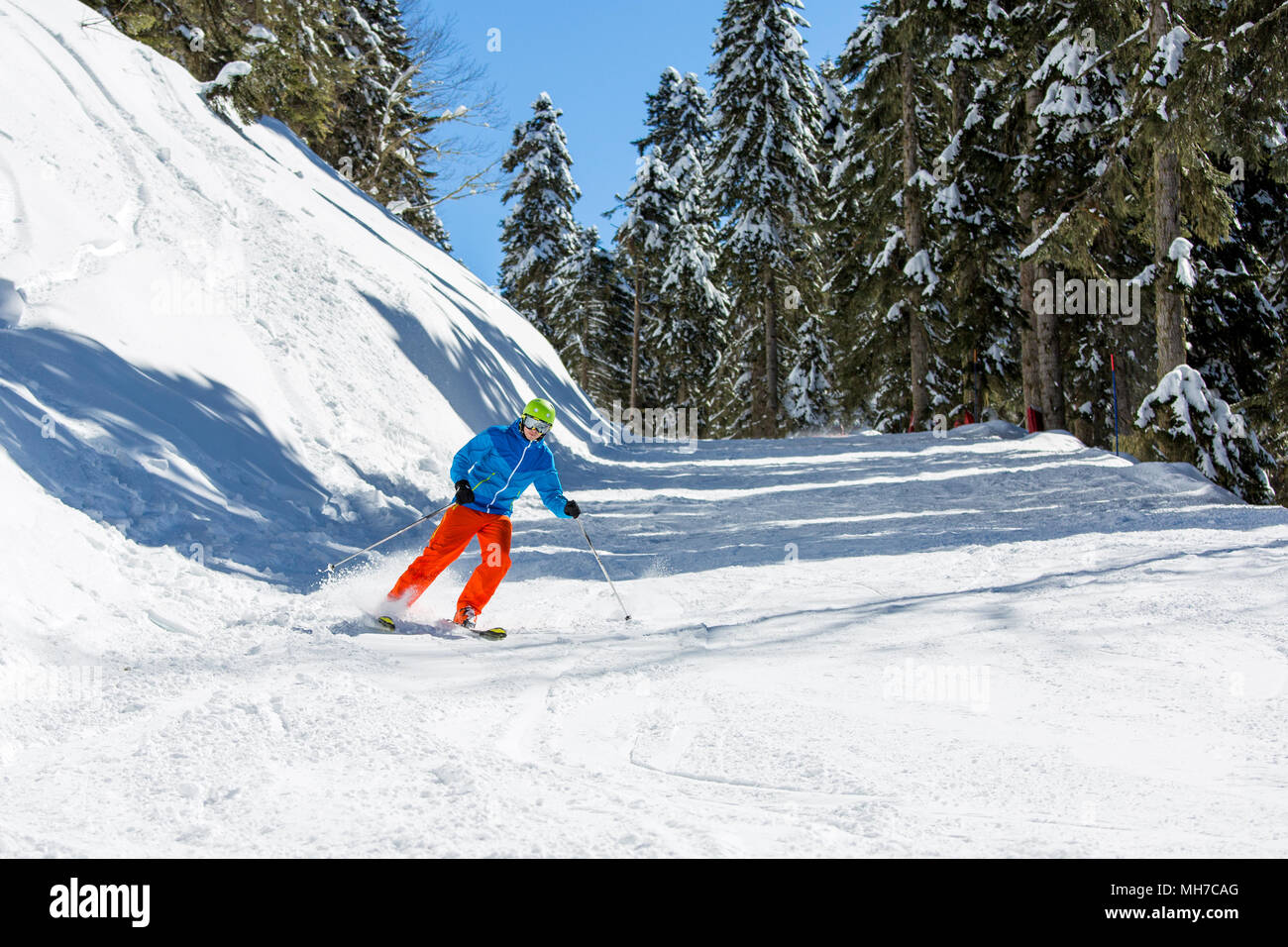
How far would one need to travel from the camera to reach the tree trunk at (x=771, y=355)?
2892cm

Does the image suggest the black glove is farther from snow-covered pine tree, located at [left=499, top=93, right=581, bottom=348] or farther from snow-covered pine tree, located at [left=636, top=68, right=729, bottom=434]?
snow-covered pine tree, located at [left=499, top=93, right=581, bottom=348]

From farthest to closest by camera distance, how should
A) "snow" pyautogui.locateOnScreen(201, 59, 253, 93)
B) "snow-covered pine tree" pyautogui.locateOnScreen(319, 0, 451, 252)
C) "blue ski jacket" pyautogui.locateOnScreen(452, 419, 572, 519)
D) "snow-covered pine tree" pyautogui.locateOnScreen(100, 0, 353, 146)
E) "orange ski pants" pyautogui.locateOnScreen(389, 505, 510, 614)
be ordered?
1. "snow-covered pine tree" pyautogui.locateOnScreen(319, 0, 451, 252)
2. "snow-covered pine tree" pyautogui.locateOnScreen(100, 0, 353, 146)
3. "snow" pyautogui.locateOnScreen(201, 59, 253, 93)
4. "blue ski jacket" pyautogui.locateOnScreen(452, 419, 572, 519)
5. "orange ski pants" pyautogui.locateOnScreen(389, 505, 510, 614)

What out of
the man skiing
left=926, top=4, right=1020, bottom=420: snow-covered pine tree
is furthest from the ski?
left=926, top=4, right=1020, bottom=420: snow-covered pine tree

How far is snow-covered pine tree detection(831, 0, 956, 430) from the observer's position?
70.3 feet

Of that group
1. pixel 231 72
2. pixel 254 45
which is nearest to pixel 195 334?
pixel 231 72

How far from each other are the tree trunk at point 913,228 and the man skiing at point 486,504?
56.4 ft

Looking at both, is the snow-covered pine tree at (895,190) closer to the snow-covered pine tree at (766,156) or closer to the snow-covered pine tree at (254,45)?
the snow-covered pine tree at (766,156)

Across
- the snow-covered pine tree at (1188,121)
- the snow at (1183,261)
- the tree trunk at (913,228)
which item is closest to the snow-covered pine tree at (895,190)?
the tree trunk at (913,228)

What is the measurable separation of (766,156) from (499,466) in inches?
959

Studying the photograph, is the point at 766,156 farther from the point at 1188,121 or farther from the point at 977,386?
the point at 1188,121

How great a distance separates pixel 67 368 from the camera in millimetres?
6504
